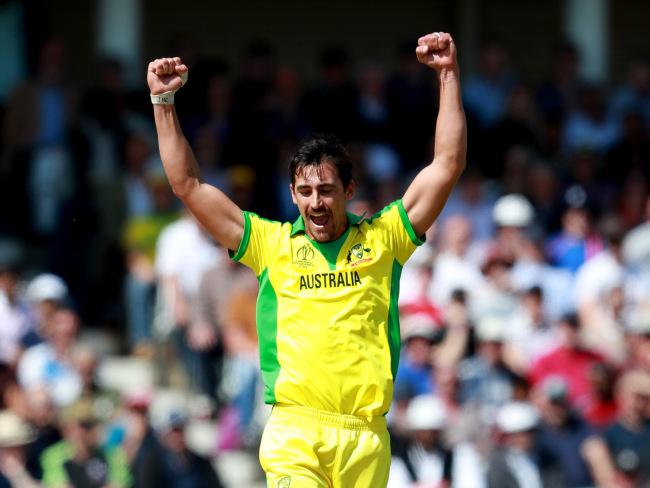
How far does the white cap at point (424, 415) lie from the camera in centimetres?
1149

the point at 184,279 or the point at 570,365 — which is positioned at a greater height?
the point at 184,279

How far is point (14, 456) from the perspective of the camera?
11352 mm

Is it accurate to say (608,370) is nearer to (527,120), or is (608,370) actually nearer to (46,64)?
(527,120)

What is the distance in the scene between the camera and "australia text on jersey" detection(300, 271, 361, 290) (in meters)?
6.99

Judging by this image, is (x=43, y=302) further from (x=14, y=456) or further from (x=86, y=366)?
(x=14, y=456)

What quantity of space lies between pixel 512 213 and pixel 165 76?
7.04 meters

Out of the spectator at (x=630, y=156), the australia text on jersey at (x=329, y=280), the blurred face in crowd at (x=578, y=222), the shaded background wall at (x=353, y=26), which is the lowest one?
the blurred face in crowd at (x=578, y=222)

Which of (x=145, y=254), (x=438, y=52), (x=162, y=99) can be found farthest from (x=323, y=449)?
(x=145, y=254)

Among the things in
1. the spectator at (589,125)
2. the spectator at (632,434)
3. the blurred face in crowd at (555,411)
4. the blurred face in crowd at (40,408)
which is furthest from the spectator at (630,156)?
the blurred face in crowd at (40,408)

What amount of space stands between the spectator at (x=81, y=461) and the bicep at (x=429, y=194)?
5.11m

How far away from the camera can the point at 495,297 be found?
13.0 m

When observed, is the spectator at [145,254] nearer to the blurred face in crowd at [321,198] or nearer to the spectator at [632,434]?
the spectator at [632,434]

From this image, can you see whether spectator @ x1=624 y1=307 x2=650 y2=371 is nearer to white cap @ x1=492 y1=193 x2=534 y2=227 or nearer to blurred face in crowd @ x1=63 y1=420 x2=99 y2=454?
white cap @ x1=492 y1=193 x2=534 y2=227

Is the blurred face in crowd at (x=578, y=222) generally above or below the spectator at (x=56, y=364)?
above
